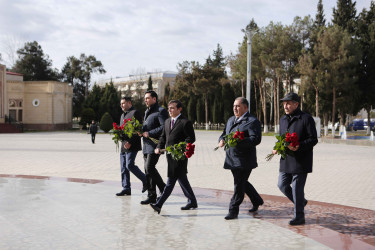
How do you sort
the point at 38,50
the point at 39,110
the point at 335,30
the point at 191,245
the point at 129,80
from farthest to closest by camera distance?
the point at 129,80, the point at 38,50, the point at 39,110, the point at 335,30, the point at 191,245

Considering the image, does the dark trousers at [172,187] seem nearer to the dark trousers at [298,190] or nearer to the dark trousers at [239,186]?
the dark trousers at [239,186]

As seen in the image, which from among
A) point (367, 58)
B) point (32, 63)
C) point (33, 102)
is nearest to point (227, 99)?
point (367, 58)

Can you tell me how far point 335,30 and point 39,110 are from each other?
37940 millimetres

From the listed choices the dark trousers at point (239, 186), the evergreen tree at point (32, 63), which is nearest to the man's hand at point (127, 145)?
the dark trousers at point (239, 186)

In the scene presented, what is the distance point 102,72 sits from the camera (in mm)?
78375

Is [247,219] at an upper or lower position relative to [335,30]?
lower

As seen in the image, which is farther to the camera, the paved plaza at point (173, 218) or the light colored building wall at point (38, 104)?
the light colored building wall at point (38, 104)

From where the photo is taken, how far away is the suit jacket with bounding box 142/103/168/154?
7.14 metres

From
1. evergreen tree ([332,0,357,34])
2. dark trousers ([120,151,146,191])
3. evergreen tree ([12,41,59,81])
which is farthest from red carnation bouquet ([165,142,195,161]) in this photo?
evergreen tree ([12,41,59,81])

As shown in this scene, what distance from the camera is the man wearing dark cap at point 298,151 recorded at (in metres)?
5.74

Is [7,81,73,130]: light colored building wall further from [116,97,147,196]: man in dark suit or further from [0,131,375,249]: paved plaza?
[116,97,147,196]: man in dark suit

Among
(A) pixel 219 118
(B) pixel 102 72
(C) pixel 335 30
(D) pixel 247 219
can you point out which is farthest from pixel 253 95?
(D) pixel 247 219

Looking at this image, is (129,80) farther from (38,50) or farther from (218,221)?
(218,221)

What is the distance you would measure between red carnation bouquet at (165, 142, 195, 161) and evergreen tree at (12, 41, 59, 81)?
68179mm
